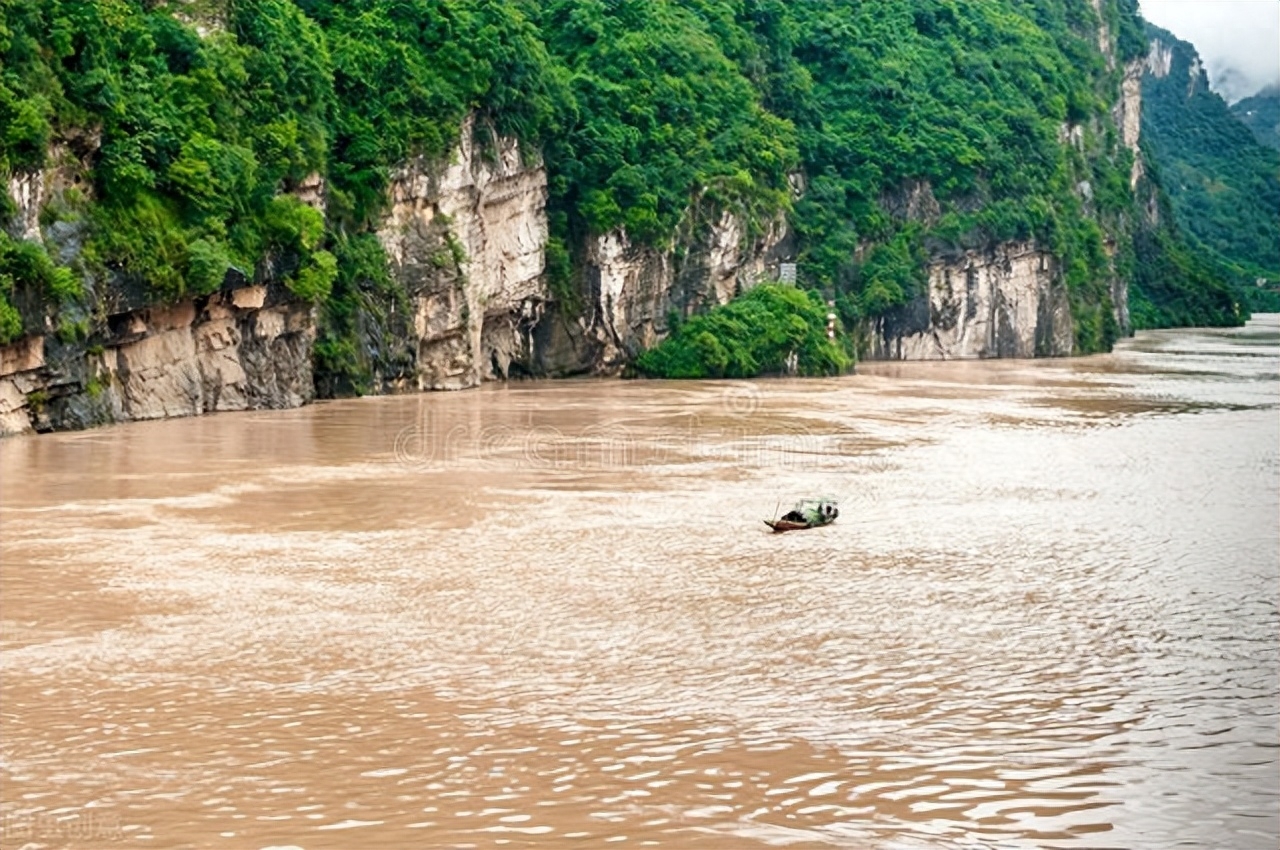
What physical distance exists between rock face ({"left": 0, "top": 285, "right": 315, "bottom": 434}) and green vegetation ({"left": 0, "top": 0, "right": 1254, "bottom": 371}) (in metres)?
0.86

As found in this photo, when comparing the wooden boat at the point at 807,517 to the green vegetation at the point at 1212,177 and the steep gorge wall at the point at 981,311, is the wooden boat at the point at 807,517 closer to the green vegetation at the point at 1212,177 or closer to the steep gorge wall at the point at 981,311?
the steep gorge wall at the point at 981,311

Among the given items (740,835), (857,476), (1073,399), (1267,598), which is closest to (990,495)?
(857,476)

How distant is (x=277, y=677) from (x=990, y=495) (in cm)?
1440

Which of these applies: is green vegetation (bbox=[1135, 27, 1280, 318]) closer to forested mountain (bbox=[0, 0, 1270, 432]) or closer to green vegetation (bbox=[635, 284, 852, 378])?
forested mountain (bbox=[0, 0, 1270, 432])

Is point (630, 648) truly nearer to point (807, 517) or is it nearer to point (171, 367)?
point (807, 517)

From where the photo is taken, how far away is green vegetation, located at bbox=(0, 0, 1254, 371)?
33.5 metres

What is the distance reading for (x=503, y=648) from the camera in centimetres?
1463

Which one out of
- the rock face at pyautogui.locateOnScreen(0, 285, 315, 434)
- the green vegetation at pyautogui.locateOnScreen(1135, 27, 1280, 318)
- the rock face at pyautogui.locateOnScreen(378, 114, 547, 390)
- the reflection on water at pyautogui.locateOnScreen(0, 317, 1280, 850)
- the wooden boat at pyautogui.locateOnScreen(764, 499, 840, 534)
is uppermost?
the green vegetation at pyautogui.locateOnScreen(1135, 27, 1280, 318)

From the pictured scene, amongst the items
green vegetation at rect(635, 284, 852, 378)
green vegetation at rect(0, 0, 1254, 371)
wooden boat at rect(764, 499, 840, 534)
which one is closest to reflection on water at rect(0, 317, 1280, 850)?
wooden boat at rect(764, 499, 840, 534)

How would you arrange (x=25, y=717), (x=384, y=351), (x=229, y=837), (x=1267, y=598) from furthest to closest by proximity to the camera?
(x=384, y=351)
(x=1267, y=598)
(x=25, y=717)
(x=229, y=837)

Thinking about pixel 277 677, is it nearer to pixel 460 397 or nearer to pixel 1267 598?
pixel 1267 598

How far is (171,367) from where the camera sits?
1396 inches

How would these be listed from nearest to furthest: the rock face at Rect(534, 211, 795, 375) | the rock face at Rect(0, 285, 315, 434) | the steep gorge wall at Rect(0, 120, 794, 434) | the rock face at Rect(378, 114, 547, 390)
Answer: the rock face at Rect(0, 285, 315, 434) → the steep gorge wall at Rect(0, 120, 794, 434) → the rock face at Rect(378, 114, 547, 390) → the rock face at Rect(534, 211, 795, 375)

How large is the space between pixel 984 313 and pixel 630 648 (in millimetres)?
53648
